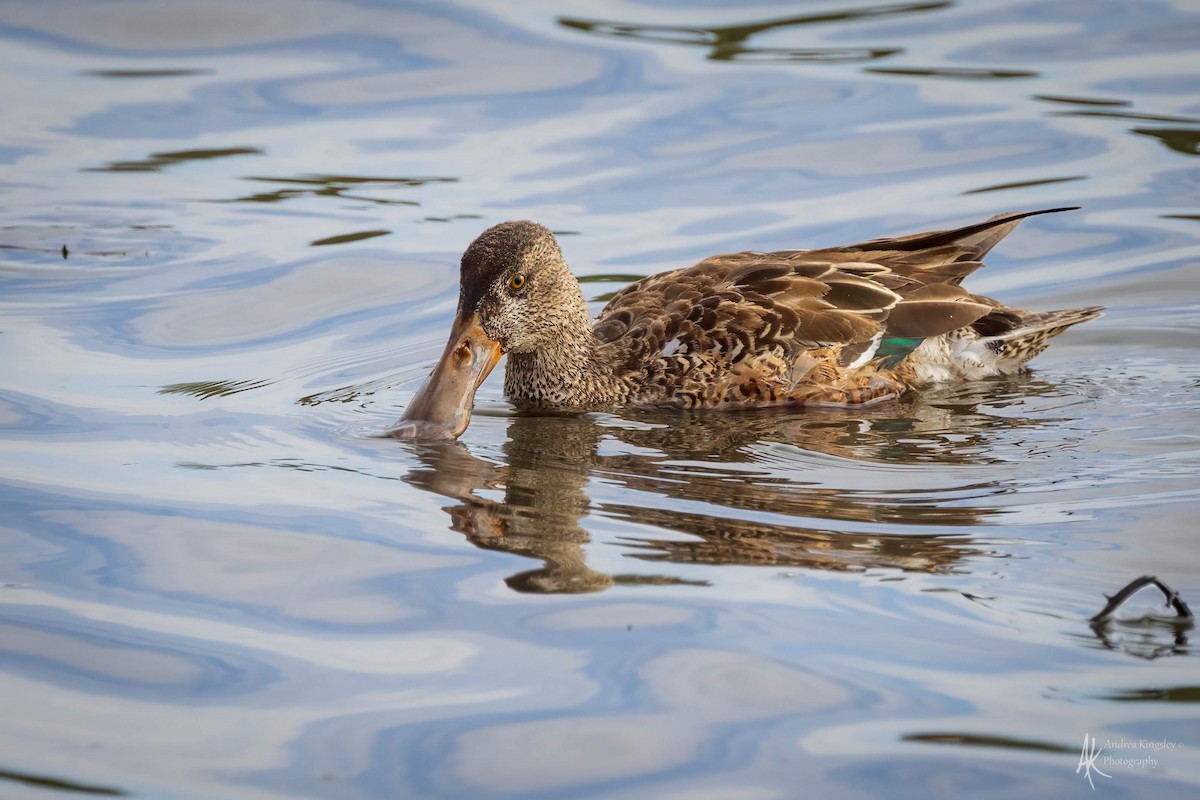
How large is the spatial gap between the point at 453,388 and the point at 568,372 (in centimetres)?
91

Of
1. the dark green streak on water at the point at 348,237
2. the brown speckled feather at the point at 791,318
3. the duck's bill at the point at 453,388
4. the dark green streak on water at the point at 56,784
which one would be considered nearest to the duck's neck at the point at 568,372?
the brown speckled feather at the point at 791,318

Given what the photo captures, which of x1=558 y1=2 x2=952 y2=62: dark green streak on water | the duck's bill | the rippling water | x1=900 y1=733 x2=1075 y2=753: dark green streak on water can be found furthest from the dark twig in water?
x1=558 y1=2 x2=952 y2=62: dark green streak on water

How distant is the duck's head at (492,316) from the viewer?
787 cm

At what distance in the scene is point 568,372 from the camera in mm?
8672

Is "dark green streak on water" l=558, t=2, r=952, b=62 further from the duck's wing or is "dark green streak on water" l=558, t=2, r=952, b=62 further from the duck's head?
the duck's head

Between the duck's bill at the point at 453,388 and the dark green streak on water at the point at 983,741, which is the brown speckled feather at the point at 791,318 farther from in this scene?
the dark green streak on water at the point at 983,741

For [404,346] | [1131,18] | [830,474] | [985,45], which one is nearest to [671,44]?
[985,45]

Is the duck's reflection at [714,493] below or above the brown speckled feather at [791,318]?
below

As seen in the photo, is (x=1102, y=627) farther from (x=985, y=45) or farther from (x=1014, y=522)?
(x=985, y=45)

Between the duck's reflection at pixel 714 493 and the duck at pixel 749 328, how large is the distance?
0.23 meters

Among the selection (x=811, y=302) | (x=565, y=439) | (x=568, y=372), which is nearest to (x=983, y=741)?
(x=565, y=439)

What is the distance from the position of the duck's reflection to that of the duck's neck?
19cm

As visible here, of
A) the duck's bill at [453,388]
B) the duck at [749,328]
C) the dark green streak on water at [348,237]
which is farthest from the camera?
the dark green streak on water at [348,237]

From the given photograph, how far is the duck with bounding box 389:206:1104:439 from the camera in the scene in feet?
27.7
